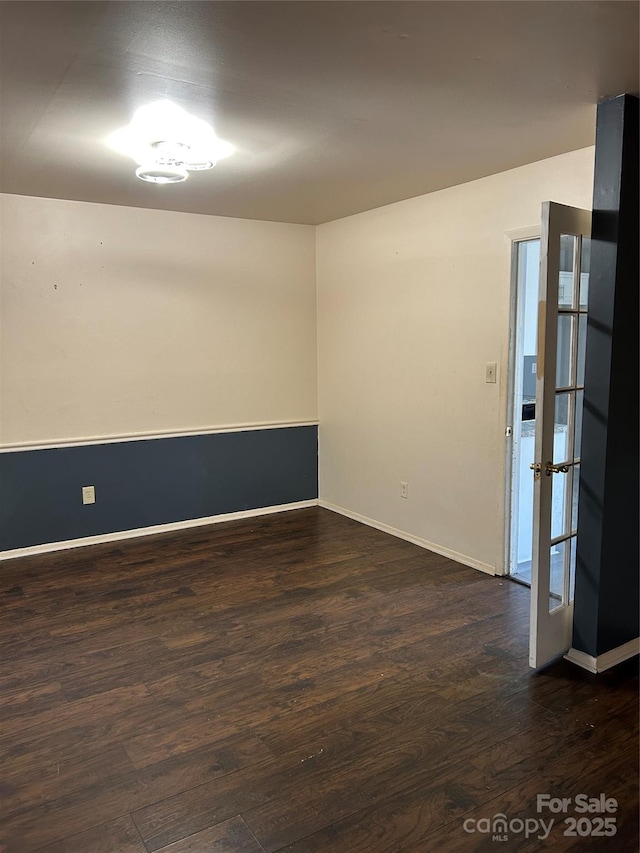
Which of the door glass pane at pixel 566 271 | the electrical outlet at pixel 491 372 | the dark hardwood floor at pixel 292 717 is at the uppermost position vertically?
the door glass pane at pixel 566 271

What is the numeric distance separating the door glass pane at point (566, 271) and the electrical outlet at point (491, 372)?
1.08m

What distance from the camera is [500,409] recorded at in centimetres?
369

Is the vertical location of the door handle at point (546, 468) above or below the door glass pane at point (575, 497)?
above

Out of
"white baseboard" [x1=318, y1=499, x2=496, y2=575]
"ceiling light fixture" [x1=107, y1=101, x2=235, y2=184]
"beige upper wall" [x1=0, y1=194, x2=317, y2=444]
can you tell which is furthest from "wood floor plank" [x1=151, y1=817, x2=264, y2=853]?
"beige upper wall" [x1=0, y1=194, x2=317, y2=444]

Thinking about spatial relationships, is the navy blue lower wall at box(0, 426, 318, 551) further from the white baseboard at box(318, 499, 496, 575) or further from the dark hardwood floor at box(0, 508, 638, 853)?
the dark hardwood floor at box(0, 508, 638, 853)

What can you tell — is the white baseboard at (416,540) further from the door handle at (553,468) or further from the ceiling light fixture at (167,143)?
the ceiling light fixture at (167,143)

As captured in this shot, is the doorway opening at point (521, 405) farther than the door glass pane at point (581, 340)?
Yes

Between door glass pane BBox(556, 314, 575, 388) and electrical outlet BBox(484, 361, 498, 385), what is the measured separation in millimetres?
1020

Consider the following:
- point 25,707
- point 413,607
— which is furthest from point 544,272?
point 25,707

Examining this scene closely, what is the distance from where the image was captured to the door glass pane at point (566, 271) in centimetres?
258

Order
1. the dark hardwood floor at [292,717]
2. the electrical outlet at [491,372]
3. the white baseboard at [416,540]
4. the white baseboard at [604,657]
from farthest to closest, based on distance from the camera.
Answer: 1. the white baseboard at [416,540]
2. the electrical outlet at [491,372]
3. the white baseboard at [604,657]
4. the dark hardwood floor at [292,717]

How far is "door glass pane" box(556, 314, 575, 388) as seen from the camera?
8.59 feet

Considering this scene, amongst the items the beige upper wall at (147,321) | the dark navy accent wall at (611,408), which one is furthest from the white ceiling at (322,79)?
the beige upper wall at (147,321)

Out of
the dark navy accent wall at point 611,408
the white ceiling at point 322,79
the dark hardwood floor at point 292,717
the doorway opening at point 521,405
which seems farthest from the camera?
the doorway opening at point 521,405
